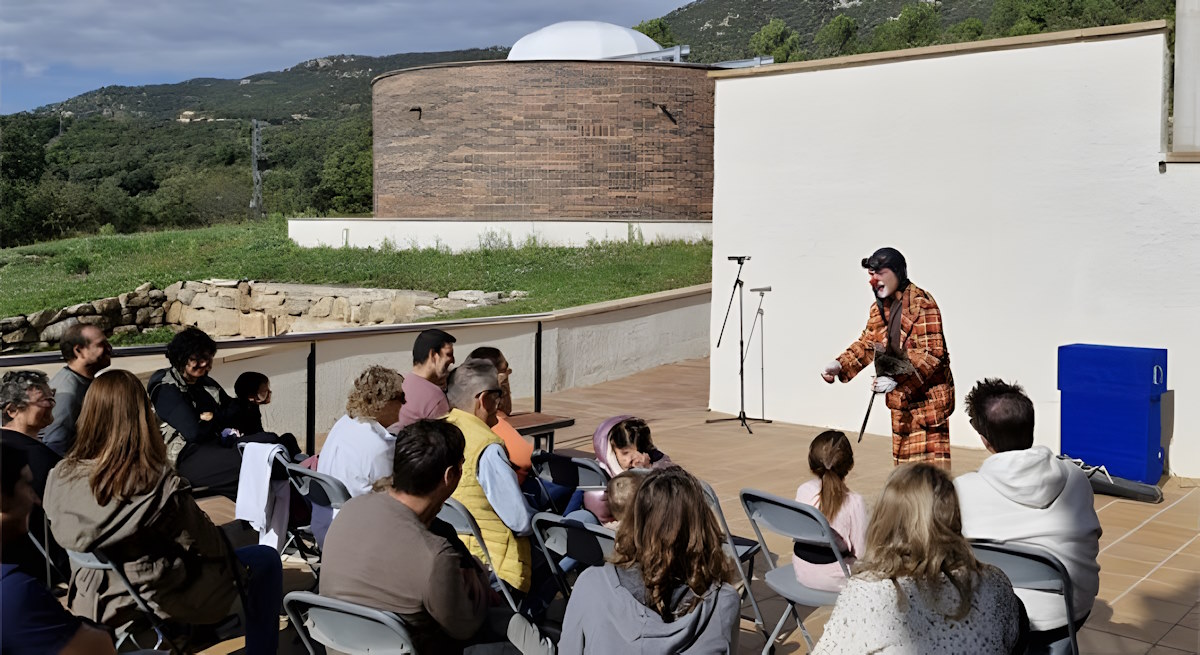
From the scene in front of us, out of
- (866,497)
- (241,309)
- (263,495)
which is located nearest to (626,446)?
(263,495)

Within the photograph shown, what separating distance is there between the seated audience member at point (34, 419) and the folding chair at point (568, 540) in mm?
2075

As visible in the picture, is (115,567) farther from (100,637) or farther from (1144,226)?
(1144,226)

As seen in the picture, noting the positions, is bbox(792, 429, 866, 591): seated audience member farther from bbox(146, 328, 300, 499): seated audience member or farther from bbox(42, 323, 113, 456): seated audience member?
bbox(42, 323, 113, 456): seated audience member

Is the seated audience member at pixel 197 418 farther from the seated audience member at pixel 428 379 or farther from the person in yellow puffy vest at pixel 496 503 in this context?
the person in yellow puffy vest at pixel 496 503

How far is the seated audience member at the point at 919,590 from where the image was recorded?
268 centimetres

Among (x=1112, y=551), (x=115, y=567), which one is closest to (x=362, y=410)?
(x=115, y=567)

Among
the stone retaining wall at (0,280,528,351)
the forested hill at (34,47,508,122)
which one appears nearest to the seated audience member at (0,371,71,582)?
the stone retaining wall at (0,280,528,351)

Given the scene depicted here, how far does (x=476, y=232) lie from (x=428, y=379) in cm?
2268

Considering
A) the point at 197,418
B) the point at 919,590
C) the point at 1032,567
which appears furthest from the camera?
the point at 197,418

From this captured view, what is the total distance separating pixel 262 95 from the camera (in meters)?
112

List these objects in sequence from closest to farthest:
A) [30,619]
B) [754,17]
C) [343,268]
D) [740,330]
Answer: [30,619] → [740,330] → [343,268] → [754,17]

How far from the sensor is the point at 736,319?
432 inches

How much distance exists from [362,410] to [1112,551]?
4404 millimetres

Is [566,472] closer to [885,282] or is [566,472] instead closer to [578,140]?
[885,282]
